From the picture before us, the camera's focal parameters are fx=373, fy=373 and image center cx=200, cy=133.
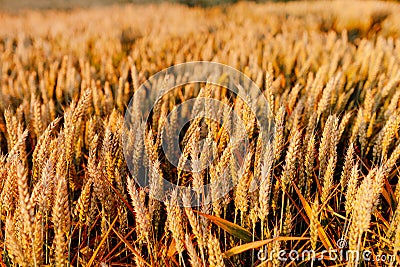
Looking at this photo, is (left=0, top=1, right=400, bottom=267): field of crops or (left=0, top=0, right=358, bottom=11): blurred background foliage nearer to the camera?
(left=0, top=1, right=400, bottom=267): field of crops

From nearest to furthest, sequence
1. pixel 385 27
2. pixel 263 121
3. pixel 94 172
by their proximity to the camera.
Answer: pixel 94 172 < pixel 263 121 < pixel 385 27

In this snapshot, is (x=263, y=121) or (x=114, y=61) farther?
(x=114, y=61)

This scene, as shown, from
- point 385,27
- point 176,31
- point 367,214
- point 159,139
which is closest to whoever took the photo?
point 367,214

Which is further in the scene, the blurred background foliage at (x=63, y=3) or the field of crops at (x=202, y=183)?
the blurred background foliage at (x=63, y=3)

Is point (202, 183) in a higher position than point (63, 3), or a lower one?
lower

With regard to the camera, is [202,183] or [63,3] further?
[63,3]

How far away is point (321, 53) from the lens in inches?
136

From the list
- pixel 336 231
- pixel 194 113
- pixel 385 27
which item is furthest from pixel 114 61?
pixel 385 27

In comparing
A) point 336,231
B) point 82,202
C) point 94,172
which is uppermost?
point 94,172

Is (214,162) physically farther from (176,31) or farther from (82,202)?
(176,31)

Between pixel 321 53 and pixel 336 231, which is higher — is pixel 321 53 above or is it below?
above

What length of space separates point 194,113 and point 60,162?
56cm

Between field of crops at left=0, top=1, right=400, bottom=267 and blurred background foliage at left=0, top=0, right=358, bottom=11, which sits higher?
blurred background foliage at left=0, top=0, right=358, bottom=11

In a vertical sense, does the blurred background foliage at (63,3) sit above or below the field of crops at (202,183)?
above
